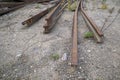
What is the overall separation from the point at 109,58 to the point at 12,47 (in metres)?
2.29

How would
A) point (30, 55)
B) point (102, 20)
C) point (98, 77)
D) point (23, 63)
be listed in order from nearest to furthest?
point (98, 77), point (23, 63), point (30, 55), point (102, 20)

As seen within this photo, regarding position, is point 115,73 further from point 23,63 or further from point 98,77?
point 23,63

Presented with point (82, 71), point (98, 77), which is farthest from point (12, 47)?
point (98, 77)

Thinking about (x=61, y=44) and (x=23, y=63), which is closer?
(x=23, y=63)

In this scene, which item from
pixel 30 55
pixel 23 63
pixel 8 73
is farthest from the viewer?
pixel 30 55

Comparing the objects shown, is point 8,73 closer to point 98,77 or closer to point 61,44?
point 61,44

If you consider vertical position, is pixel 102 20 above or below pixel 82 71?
above

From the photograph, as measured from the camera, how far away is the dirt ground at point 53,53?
2683 mm

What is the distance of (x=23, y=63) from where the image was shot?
3023mm

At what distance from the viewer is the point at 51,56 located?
10.4 feet

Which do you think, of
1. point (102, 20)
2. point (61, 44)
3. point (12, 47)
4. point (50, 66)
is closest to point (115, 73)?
point (50, 66)

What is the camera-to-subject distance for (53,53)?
10.8ft

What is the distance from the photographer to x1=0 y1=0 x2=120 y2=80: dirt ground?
268 cm

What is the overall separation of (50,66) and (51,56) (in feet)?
1.10
